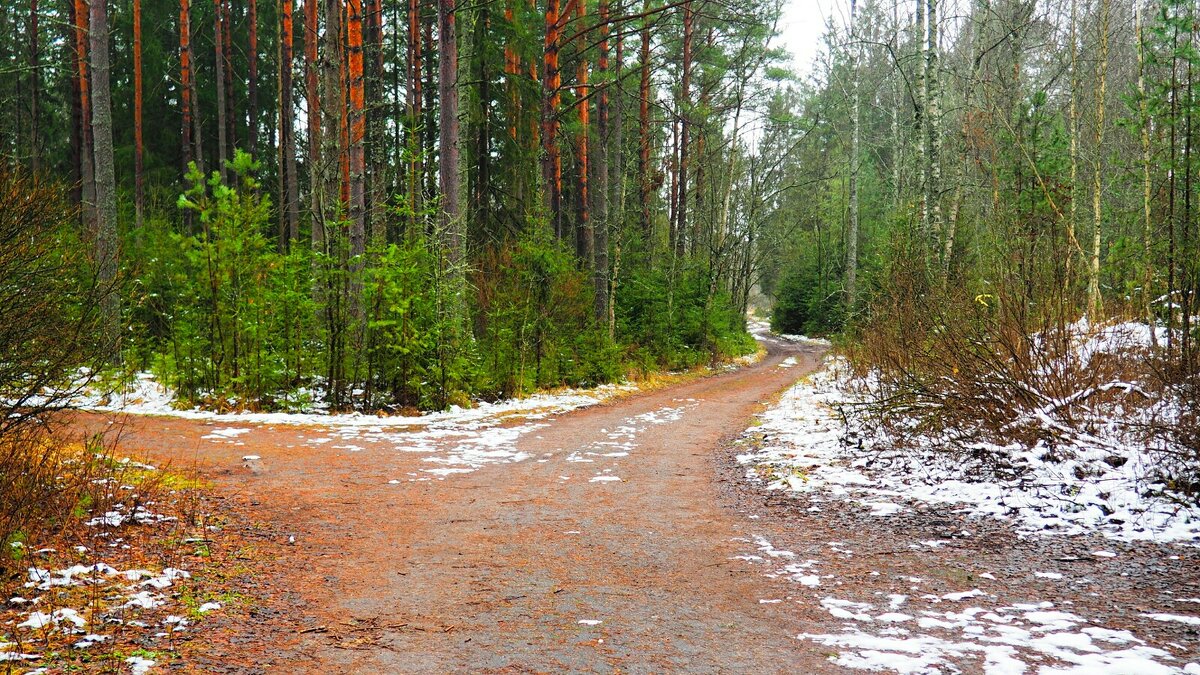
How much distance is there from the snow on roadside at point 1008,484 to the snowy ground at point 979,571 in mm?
12

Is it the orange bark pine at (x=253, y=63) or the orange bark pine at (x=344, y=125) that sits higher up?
the orange bark pine at (x=253, y=63)

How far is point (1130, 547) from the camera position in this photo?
476cm

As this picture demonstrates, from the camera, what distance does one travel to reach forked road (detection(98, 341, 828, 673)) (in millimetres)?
3449

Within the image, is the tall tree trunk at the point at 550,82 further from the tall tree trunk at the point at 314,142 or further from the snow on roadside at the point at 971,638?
the snow on roadside at the point at 971,638

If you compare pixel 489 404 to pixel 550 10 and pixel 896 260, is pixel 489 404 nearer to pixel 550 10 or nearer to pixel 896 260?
pixel 896 260

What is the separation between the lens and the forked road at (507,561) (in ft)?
11.3

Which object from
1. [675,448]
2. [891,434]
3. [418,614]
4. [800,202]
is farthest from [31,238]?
[800,202]

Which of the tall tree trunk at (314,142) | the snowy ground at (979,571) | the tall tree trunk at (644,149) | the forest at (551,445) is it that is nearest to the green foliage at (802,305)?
the tall tree trunk at (644,149)

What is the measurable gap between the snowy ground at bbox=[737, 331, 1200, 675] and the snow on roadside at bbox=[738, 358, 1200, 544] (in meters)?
0.01

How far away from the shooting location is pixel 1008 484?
6.18m

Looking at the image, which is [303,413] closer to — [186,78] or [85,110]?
[186,78]

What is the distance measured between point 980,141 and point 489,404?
29.8 feet

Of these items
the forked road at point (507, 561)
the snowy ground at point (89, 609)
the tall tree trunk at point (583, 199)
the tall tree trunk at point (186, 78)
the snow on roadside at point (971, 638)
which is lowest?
the forked road at point (507, 561)

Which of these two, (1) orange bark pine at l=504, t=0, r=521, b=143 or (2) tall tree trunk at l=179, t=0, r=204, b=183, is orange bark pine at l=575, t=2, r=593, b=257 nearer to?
(1) orange bark pine at l=504, t=0, r=521, b=143
